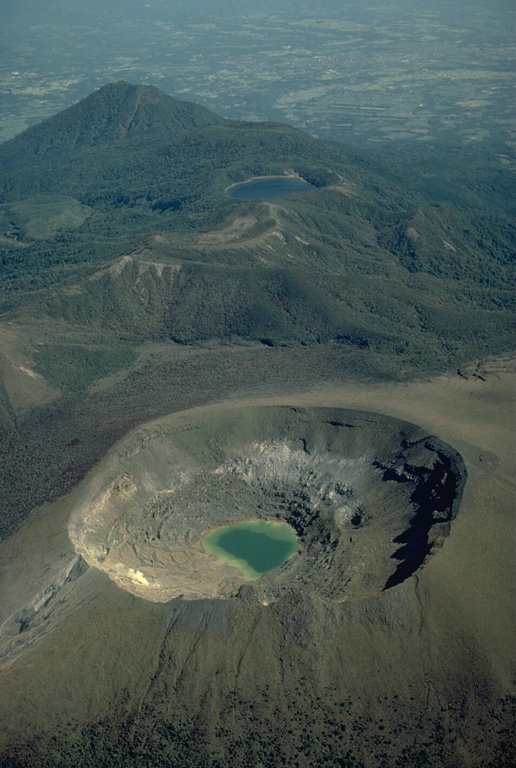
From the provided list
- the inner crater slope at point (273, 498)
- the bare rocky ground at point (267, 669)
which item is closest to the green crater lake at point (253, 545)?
the inner crater slope at point (273, 498)

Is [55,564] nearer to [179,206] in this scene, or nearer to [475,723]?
[475,723]

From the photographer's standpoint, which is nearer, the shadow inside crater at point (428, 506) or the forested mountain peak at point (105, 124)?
the shadow inside crater at point (428, 506)

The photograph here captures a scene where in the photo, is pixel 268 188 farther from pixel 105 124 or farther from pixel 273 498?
pixel 273 498

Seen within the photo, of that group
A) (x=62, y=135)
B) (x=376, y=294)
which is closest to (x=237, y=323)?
(x=376, y=294)

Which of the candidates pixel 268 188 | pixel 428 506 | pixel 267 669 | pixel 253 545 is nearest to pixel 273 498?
pixel 253 545

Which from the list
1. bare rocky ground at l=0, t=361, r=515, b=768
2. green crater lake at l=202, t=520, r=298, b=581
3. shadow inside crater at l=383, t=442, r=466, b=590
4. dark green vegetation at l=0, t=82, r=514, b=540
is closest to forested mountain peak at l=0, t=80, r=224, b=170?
dark green vegetation at l=0, t=82, r=514, b=540

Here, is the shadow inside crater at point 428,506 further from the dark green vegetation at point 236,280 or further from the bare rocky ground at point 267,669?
the dark green vegetation at point 236,280

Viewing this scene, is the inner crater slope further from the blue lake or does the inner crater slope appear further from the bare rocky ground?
the blue lake
